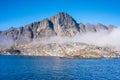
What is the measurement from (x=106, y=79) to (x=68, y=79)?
73.2 ft

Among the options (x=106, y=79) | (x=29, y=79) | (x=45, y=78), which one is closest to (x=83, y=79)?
(x=106, y=79)

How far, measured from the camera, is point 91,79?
139m

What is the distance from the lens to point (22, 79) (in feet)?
440

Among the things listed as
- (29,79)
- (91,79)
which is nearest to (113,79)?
(91,79)

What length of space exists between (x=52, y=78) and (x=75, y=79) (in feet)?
44.6

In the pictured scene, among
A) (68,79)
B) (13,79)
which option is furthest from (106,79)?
(13,79)

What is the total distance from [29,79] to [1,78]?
16.7 metres

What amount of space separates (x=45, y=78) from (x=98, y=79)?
1227 inches

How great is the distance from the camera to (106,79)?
140 meters

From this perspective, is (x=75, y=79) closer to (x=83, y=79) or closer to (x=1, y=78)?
(x=83, y=79)

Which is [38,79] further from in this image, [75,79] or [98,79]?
[98,79]

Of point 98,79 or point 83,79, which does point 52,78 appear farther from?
point 98,79

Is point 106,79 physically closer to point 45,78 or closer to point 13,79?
point 45,78

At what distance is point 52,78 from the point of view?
141375mm
